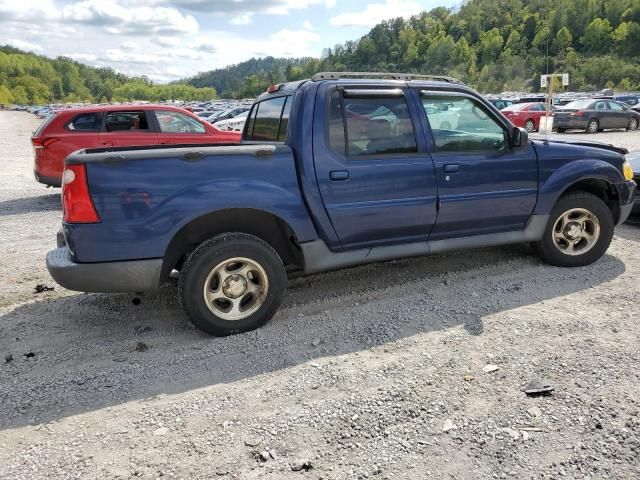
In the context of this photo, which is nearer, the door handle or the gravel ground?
the gravel ground

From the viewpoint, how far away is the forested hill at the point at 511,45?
10936cm

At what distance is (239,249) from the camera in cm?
371

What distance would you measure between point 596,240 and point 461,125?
6.37ft

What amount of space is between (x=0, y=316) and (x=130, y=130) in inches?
236

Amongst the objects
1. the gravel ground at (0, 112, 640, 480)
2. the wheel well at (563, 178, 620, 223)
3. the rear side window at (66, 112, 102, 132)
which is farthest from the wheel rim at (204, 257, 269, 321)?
the rear side window at (66, 112, 102, 132)

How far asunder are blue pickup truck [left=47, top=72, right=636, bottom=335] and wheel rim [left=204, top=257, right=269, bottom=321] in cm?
1

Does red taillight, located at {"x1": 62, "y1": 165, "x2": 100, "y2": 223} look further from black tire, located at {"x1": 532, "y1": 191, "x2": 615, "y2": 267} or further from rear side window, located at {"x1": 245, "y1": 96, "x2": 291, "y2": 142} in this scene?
black tire, located at {"x1": 532, "y1": 191, "x2": 615, "y2": 267}

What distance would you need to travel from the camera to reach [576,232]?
16.9 feet

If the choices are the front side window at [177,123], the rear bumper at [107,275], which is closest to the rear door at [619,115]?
the front side window at [177,123]

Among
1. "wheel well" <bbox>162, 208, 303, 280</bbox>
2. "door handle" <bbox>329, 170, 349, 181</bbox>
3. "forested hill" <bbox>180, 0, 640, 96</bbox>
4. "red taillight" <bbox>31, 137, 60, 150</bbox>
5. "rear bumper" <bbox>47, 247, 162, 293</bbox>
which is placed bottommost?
"rear bumper" <bbox>47, 247, 162, 293</bbox>

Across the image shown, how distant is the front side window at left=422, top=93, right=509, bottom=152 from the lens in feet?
14.6

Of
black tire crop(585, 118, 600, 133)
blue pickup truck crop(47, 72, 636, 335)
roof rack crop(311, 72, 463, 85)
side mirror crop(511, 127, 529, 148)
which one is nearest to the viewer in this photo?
blue pickup truck crop(47, 72, 636, 335)

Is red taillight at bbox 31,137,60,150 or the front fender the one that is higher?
red taillight at bbox 31,137,60,150

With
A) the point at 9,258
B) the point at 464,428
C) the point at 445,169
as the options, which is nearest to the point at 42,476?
the point at 464,428
